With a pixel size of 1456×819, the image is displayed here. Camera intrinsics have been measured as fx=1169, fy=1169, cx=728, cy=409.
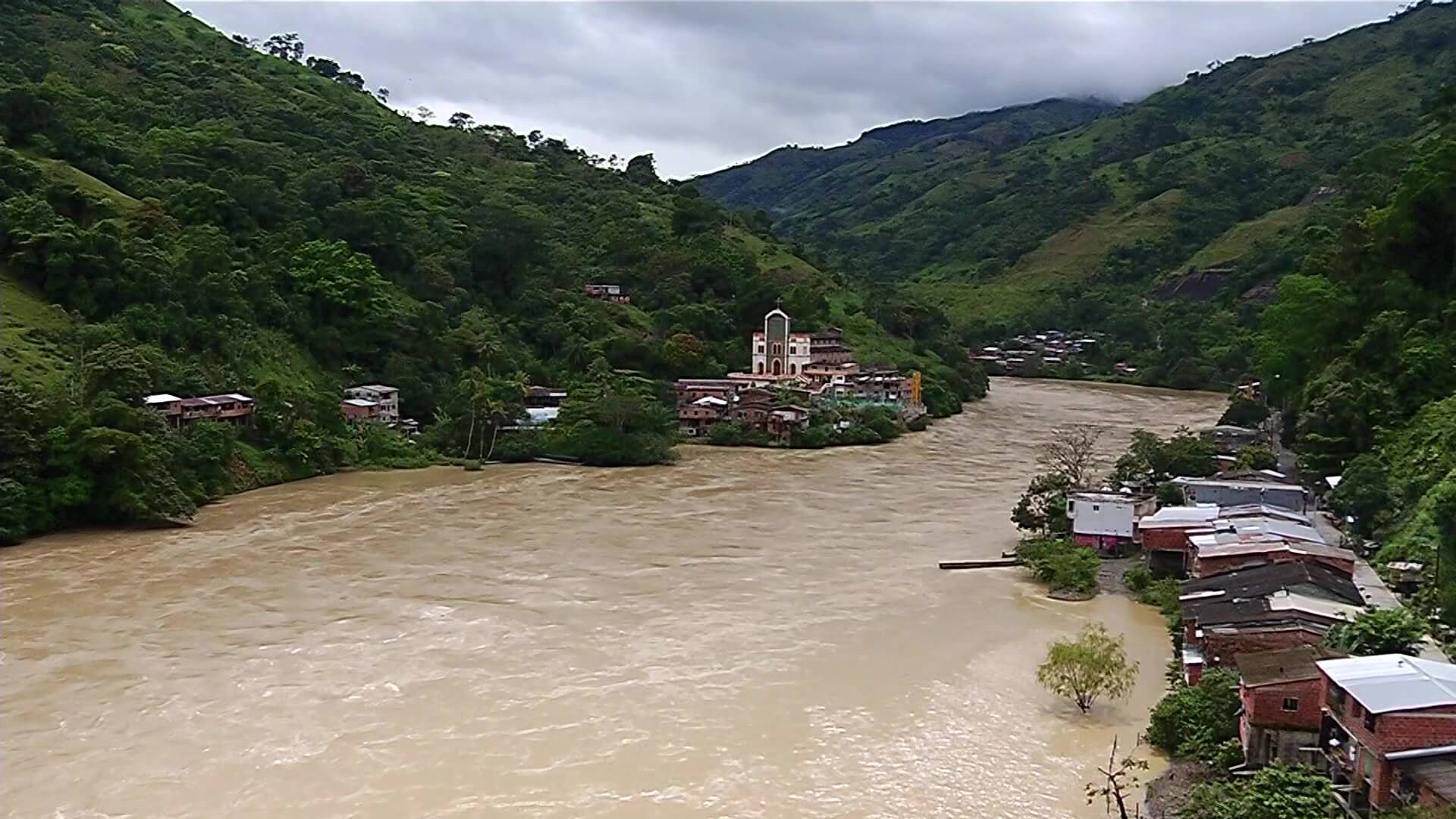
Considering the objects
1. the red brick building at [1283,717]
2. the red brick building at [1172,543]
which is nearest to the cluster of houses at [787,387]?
the red brick building at [1172,543]

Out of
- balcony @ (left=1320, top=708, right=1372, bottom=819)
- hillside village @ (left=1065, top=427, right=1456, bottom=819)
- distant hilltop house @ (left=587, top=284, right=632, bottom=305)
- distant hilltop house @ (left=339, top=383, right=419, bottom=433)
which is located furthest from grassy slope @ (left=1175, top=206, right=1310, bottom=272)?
balcony @ (left=1320, top=708, right=1372, bottom=819)

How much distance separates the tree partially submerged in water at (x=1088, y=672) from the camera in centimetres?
1146

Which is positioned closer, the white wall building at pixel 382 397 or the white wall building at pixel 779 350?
the white wall building at pixel 382 397

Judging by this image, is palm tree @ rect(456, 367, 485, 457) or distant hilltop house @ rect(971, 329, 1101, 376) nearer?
palm tree @ rect(456, 367, 485, 457)

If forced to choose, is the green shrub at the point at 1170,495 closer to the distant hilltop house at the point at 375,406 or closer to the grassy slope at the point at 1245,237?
the distant hilltop house at the point at 375,406

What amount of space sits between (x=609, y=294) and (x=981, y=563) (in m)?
23.7

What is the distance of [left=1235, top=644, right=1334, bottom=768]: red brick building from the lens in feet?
30.5

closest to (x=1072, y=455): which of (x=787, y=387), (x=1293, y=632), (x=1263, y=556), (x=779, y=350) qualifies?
(x=787, y=387)

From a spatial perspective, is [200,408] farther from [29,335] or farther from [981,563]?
[981,563]

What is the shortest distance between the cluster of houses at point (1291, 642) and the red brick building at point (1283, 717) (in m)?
0.01

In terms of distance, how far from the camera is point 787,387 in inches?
1298

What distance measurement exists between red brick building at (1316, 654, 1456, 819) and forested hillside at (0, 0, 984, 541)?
17.7 m

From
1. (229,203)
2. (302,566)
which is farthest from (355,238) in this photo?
(302,566)

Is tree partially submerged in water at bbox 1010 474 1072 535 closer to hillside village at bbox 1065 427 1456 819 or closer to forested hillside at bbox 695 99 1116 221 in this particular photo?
hillside village at bbox 1065 427 1456 819
